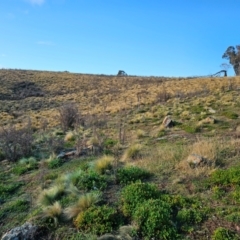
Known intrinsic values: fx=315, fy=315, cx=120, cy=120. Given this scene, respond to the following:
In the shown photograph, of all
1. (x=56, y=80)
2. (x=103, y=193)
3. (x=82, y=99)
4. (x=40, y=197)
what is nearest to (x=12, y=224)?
(x=40, y=197)

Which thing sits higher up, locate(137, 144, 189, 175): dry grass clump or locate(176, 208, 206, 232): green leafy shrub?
locate(137, 144, 189, 175): dry grass clump

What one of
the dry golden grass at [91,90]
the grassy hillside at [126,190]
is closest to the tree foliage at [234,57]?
the dry golden grass at [91,90]

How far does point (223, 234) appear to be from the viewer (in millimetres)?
5316

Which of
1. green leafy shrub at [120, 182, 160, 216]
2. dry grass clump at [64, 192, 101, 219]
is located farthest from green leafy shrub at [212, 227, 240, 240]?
dry grass clump at [64, 192, 101, 219]

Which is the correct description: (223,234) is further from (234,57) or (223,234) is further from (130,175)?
(234,57)

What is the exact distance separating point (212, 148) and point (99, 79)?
172 feet

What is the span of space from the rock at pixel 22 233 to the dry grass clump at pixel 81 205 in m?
0.70

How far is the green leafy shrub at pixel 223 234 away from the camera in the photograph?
5.26 m

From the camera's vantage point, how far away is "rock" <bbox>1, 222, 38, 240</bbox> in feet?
19.2

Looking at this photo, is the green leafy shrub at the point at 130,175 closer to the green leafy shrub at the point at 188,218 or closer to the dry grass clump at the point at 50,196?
the dry grass clump at the point at 50,196

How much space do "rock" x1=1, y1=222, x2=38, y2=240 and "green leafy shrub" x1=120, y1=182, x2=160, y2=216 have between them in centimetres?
179

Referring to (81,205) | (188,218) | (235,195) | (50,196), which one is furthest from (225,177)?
(50,196)

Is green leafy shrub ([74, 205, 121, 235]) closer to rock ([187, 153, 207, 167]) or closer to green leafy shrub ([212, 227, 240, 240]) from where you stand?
green leafy shrub ([212, 227, 240, 240])

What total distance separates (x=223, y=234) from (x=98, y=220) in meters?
2.23
